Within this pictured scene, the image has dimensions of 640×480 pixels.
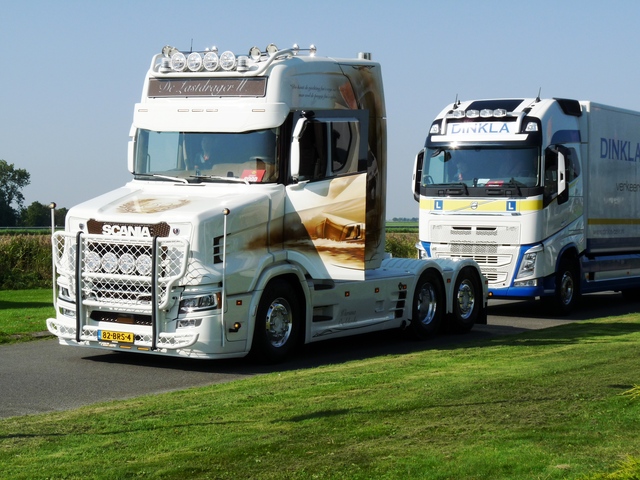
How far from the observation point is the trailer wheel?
21.0m

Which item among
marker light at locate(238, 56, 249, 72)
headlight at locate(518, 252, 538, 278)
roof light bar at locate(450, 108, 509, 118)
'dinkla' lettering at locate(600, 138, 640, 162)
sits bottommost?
headlight at locate(518, 252, 538, 278)

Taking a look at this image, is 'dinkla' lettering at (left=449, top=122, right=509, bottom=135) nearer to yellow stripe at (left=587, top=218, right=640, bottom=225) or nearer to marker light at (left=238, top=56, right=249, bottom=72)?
yellow stripe at (left=587, top=218, right=640, bottom=225)

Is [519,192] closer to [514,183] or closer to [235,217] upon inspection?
[514,183]

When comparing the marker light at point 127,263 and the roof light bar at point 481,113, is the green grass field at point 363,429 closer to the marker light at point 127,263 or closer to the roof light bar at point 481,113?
the marker light at point 127,263

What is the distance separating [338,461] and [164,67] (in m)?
8.58

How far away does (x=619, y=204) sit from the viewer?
2288 cm

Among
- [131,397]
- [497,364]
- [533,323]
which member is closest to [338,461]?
[131,397]

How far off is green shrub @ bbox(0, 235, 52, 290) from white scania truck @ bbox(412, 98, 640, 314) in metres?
15.7

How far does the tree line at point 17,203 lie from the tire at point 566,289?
6189 cm

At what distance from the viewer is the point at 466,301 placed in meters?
18.1

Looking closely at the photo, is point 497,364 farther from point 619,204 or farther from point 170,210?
point 619,204

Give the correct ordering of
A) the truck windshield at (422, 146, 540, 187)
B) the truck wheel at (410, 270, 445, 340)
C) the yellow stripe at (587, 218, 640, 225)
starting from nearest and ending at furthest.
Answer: the truck wheel at (410, 270, 445, 340)
the truck windshield at (422, 146, 540, 187)
the yellow stripe at (587, 218, 640, 225)

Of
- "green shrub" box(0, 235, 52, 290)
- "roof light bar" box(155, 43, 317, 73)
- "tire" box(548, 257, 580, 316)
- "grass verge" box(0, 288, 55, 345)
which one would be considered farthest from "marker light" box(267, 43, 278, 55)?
"green shrub" box(0, 235, 52, 290)

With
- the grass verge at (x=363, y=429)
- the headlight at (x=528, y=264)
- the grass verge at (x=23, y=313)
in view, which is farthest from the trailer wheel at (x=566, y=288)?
the grass verge at (x=23, y=313)
